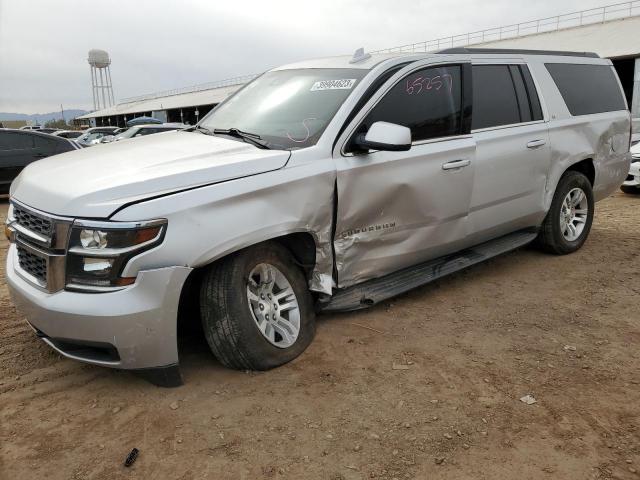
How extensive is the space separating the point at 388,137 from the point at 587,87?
10.7 feet

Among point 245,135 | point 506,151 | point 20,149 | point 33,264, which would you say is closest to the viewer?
point 33,264

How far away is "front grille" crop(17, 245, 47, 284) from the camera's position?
9.25ft

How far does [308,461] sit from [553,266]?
362cm

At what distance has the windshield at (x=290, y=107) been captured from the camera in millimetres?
3457

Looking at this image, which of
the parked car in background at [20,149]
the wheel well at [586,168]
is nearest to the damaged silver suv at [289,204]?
the wheel well at [586,168]

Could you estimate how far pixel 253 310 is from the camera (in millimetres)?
3139

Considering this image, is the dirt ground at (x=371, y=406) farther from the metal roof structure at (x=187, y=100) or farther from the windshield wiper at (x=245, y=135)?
the metal roof structure at (x=187, y=100)

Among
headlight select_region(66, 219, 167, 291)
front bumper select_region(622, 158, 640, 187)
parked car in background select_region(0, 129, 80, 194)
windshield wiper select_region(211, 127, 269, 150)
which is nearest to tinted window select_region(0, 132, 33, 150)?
parked car in background select_region(0, 129, 80, 194)

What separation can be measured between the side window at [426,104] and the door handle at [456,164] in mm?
212

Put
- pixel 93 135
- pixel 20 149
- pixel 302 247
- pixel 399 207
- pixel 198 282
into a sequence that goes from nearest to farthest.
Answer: pixel 198 282 → pixel 302 247 → pixel 399 207 → pixel 20 149 → pixel 93 135

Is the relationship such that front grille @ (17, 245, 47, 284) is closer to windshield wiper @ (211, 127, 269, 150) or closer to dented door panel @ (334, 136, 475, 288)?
windshield wiper @ (211, 127, 269, 150)

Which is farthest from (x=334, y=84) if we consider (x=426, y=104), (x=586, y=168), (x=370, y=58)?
(x=586, y=168)

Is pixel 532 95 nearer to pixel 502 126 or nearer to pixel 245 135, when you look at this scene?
pixel 502 126

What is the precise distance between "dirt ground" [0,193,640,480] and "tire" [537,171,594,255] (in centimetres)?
128
